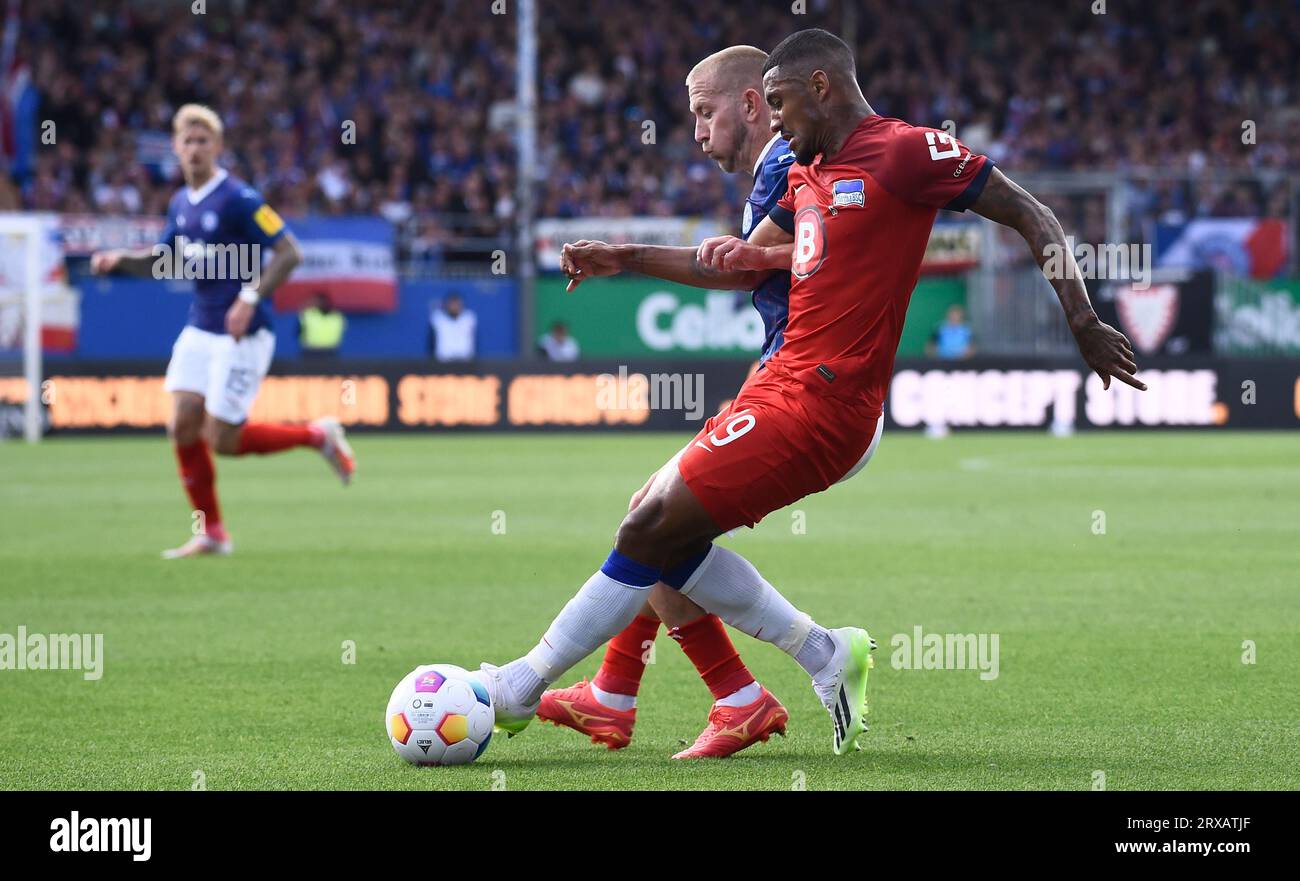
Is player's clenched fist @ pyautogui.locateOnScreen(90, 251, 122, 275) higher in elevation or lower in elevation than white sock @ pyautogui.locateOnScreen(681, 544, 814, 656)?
higher

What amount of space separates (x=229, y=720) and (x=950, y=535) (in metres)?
6.98

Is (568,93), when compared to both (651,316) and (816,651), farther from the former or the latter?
(816,651)

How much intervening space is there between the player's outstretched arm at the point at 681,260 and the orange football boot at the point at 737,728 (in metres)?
1.25

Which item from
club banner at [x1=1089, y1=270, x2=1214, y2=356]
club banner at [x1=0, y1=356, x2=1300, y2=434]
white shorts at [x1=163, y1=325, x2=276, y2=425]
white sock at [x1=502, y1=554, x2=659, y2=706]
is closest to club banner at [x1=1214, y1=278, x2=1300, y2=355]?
club banner at [x1=1089, y1=270, x2=1214, y2=356]

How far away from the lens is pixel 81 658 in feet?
24.4

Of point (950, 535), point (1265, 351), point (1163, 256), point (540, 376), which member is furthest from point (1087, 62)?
point (950, 535)

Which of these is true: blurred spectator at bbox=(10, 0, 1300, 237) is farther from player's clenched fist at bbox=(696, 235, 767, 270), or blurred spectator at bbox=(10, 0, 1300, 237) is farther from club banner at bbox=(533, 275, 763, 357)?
player's clenched fist at bbox=(696, 235, 767, 270)

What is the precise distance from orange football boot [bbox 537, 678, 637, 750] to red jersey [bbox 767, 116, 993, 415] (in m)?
1.19

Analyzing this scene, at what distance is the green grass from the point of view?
17.4 ft
